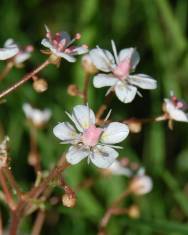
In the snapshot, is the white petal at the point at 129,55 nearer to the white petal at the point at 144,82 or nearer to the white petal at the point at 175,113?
the white petal at the point at 144,82

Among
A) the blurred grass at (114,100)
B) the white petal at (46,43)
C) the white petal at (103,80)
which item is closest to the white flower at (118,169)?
the blurred grass at (114,100)

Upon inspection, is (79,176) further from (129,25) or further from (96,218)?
(129,25)

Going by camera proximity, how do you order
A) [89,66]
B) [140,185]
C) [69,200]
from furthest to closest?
[140,185] < [89,66] < [69,200]

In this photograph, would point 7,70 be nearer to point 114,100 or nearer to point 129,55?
point 129,55

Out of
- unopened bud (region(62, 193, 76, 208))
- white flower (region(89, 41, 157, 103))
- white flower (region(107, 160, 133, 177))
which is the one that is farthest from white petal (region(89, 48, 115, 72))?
white flower (region(107, 160, 133, 177))

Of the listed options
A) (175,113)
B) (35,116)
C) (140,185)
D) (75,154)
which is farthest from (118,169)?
(75,154)

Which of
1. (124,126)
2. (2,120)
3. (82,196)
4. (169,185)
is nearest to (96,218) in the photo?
(82,196)
